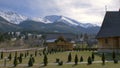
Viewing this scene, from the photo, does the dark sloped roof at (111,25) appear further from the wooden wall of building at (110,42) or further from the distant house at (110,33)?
the wooden wall of building at (110,42)

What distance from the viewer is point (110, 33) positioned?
55375mm

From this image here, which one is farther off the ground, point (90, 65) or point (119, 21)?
point (119, 21)

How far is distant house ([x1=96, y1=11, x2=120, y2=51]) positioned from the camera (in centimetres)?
5462

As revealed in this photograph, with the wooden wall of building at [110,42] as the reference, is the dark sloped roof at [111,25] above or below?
above

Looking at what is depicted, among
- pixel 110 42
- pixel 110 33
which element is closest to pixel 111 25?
pixel 110 33

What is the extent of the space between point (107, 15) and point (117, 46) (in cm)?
752

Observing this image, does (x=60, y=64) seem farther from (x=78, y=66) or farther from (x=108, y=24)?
(x=108, y=24)

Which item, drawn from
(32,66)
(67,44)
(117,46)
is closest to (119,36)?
(117,46)

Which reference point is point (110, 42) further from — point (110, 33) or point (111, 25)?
point (111, 25)

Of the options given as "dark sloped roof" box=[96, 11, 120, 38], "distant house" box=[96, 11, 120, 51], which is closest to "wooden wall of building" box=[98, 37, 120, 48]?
"distant house" box=[96, 11, 120, 51]

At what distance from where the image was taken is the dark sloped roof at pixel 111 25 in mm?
55172

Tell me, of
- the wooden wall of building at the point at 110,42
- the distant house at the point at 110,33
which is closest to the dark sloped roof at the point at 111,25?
the distant house at the point at 110,33

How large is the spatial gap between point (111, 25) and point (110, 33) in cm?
235

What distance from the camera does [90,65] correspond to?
112ft
